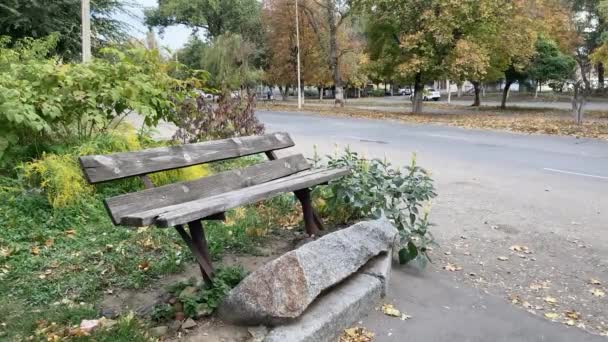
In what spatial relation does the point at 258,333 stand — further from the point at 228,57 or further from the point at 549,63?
the point at 228,57

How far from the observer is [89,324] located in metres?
2.90

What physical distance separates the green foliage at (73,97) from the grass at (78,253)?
2.16 ft

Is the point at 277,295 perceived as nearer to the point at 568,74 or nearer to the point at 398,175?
the point at 398,175

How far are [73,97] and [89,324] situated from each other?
355cm

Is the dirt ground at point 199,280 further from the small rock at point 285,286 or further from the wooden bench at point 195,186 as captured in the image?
the wooden bench at point 195,186

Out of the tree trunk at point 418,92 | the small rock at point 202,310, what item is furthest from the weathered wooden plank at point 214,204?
the tree trunk at point 418,92

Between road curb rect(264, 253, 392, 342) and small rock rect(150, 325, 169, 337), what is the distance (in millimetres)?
602

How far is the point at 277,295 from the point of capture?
9.49 ft

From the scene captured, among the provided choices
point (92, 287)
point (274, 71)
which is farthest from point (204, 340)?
point (274, 71)

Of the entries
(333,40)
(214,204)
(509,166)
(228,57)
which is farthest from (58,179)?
(228,57)

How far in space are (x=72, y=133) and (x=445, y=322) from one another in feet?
16.6

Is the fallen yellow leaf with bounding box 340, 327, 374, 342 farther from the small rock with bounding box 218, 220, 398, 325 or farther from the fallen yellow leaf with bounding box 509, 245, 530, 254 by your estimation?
the fallen yellow leaf with bounding box 509, 245, 530, 254

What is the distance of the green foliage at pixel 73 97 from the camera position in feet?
17.6

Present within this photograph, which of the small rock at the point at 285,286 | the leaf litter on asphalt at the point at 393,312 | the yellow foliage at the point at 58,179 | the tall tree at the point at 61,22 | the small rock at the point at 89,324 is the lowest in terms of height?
the leaf litter on asphalt at the point at 393,312
